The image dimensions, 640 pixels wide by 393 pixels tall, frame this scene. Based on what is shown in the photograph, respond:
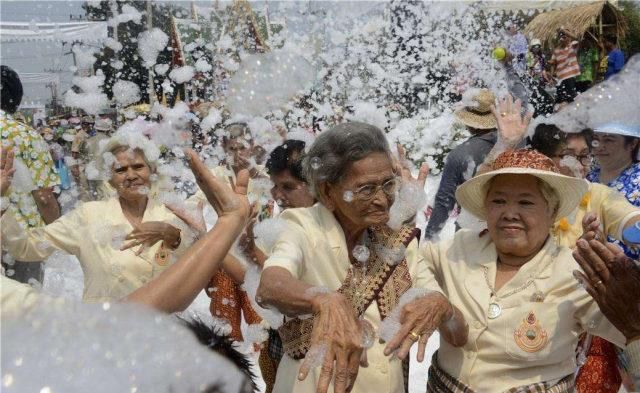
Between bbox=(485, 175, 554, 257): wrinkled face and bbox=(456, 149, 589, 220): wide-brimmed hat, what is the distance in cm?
5

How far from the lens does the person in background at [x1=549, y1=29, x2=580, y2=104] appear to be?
7826mm

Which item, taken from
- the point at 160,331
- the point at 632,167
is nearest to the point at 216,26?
the point at 632,167

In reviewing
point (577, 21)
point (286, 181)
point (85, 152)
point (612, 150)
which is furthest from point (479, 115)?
point (577, 21)

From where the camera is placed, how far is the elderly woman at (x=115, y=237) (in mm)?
3199

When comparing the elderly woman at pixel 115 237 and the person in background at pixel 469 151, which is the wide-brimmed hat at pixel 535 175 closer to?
the elderly woman at pixel 115 237

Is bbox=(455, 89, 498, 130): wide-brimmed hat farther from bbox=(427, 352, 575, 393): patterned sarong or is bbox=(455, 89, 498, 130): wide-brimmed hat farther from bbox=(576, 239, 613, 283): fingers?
bbox=(576, 239, 613, 283): fingers

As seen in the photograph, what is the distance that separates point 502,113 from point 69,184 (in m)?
5.77

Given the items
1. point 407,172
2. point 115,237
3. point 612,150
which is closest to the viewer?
point 407,172

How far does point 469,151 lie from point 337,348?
352cm

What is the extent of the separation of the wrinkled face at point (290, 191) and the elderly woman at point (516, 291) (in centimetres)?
101

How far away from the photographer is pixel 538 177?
92.5 inches

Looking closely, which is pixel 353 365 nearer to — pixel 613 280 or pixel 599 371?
pixel 613 280

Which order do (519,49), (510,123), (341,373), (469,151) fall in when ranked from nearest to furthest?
(341,373) → (510,123) → (469,151) → (519,49)

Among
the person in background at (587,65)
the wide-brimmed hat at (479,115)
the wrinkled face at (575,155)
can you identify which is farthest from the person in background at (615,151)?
the person in background at (587,65)
